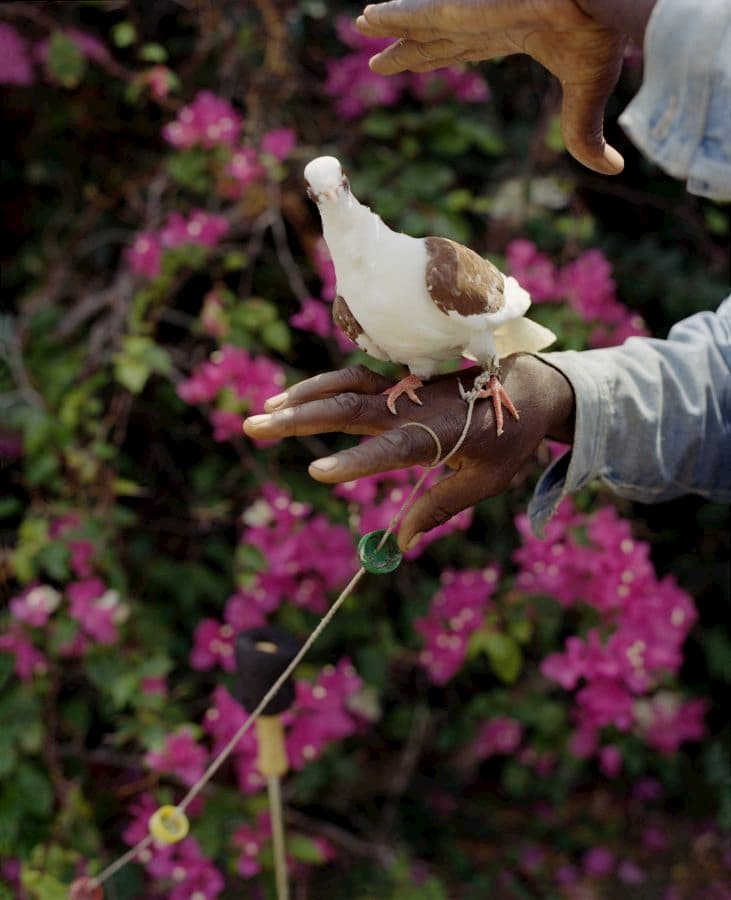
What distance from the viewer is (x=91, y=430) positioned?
68.7 inches

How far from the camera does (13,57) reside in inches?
78.5

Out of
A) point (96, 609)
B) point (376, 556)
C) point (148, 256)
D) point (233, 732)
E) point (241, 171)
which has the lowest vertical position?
point (233, 732)

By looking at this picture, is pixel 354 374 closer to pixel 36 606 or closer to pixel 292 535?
pixel 292 535

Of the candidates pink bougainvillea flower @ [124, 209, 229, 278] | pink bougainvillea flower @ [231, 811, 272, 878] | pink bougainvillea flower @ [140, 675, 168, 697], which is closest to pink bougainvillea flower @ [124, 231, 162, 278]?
pink bougainvillea flower @ [124, 209, 229, 278]

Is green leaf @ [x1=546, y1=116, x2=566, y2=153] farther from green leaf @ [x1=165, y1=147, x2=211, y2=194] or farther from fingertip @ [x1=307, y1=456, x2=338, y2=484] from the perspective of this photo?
fingertip @ [x1=307, y1=456, x2=338, y2=484]

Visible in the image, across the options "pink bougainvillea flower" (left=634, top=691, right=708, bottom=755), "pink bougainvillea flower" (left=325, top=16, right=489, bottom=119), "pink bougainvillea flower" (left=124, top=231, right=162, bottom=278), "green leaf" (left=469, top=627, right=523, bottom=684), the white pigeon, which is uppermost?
the white pigeon

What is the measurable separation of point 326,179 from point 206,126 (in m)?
1.04

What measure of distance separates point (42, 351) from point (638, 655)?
3.72 ft

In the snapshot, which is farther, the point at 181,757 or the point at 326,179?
the point at 181,757

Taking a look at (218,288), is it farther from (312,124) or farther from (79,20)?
(79,20)

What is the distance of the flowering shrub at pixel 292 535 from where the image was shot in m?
1.63

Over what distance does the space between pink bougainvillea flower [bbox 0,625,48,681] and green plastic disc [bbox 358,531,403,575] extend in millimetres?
852

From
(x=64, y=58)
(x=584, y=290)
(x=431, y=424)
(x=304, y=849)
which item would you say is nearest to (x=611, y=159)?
(x=431, y=424)

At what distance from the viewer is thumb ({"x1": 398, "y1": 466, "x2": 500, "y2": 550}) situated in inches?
37.4
